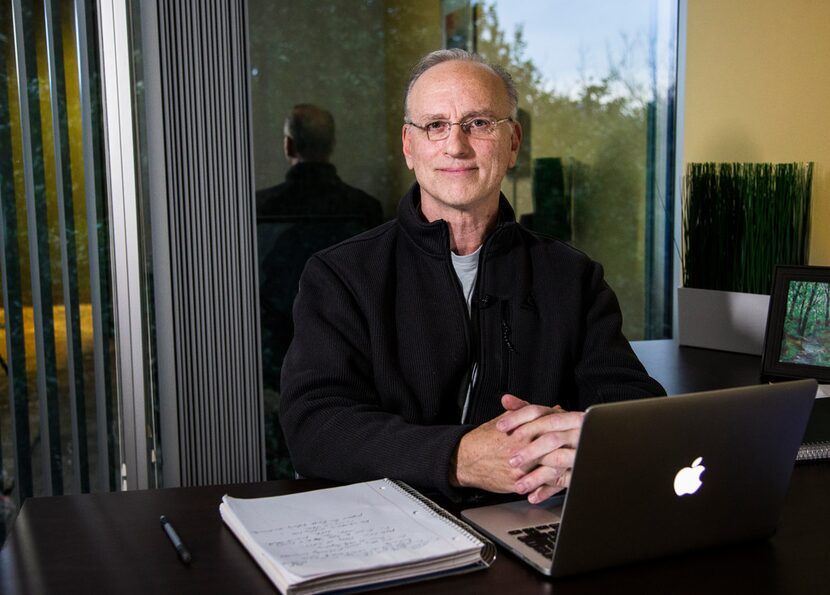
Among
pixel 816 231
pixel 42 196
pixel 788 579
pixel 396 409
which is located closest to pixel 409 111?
pixel 396 409

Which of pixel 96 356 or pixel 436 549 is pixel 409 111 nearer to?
pixel 436 549

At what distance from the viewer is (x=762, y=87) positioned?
9.50 feet

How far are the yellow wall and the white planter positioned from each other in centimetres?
28

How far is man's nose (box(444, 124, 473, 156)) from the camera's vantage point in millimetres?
1708

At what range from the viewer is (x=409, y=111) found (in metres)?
1.78

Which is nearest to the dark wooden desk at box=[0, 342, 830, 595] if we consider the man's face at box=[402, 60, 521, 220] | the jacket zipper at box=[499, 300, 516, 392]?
the jacket zipper at box=[499, 300, 516, 392]

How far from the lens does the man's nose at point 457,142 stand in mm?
1708

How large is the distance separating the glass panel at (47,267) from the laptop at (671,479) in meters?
1.78

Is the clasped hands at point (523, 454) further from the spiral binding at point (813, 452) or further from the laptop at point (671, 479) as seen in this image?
the spiral binding at point (813, 452)

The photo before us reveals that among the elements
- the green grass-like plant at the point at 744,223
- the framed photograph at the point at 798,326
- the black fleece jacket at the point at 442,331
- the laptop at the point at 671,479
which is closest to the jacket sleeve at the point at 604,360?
the black fleece jacket at the point at 442,331

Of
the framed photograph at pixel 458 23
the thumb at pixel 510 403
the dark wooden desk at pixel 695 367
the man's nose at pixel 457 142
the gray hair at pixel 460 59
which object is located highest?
the framed photograph at pixel 458 23

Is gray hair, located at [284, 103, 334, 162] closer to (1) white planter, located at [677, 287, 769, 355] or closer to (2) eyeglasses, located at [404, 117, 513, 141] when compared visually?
(1) white planter, located at [677, 287, 769, 355]

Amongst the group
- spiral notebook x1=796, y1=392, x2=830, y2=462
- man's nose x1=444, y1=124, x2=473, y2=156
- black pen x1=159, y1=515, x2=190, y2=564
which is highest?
man's nose x1=444, y1=124, x2=473, y2=156

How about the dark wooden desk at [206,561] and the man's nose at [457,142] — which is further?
the man's nose at [457,142]
